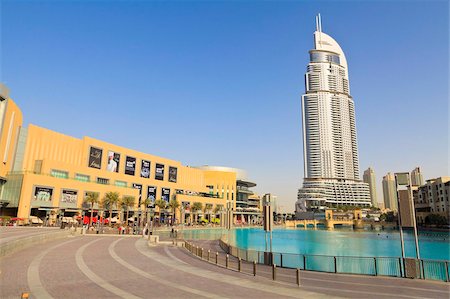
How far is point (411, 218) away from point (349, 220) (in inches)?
6367

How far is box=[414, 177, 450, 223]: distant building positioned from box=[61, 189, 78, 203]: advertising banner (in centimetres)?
11472

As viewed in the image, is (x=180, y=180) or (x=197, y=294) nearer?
(x=197, y=294)

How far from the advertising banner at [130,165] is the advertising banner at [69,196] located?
964 inches

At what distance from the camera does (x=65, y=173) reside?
254 ft

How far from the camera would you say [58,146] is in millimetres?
81188

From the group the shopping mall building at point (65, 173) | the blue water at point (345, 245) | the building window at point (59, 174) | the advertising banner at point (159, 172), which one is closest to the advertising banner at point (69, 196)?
the shopping mall building at point (65, 173)

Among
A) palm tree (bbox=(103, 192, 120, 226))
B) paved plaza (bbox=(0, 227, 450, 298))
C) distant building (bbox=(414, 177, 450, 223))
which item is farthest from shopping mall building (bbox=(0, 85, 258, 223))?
distant building (bbox=(414, 177, 450, 223))

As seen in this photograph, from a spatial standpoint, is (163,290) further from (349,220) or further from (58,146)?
(349,220)

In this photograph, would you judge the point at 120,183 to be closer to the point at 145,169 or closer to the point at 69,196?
the point at 145,169

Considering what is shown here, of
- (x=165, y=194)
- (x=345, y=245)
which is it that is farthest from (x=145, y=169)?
(x=345, y=245)

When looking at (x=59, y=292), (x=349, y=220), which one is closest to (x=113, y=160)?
(x=59, y=292)

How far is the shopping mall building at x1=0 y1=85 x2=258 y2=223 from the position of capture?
64.1 meters

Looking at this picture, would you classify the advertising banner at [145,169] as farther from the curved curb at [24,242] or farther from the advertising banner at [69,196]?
the curved curb at [24,242]

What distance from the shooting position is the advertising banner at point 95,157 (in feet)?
289
